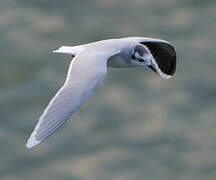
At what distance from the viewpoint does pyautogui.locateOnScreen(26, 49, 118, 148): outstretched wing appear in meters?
6.71

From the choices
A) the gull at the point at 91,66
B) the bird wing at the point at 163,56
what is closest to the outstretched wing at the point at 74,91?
the gull at the point at 91,66

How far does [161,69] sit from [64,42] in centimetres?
258

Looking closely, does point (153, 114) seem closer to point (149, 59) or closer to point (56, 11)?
point (56, 11)

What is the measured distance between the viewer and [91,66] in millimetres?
7289

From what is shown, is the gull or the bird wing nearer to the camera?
the gull

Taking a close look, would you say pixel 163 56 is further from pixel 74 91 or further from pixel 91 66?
pixel 74 91

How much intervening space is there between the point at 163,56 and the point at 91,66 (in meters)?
1.06

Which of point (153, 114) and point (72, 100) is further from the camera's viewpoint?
point (153, 114)

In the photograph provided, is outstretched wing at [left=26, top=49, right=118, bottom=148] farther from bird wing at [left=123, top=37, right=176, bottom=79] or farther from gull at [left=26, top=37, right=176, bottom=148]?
bird wing at [left=123, top=37, right=176, bottom=79]

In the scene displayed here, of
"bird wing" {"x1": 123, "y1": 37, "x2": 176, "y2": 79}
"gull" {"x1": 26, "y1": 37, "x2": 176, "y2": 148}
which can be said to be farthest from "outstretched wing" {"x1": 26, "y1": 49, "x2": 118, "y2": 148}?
"bird wing" {"x1": 123, "y1": 37, "x2": 176, "y2": 79}

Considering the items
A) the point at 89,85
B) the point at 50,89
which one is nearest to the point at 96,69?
the point at 89,85

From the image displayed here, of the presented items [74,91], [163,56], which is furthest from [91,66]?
[163,56]

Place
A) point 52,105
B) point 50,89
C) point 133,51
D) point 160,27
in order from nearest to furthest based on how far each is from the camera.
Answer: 1. point 52,105
2. point 133,51
3. point 50,89
4. point 160,27

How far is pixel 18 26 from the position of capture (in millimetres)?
10562
